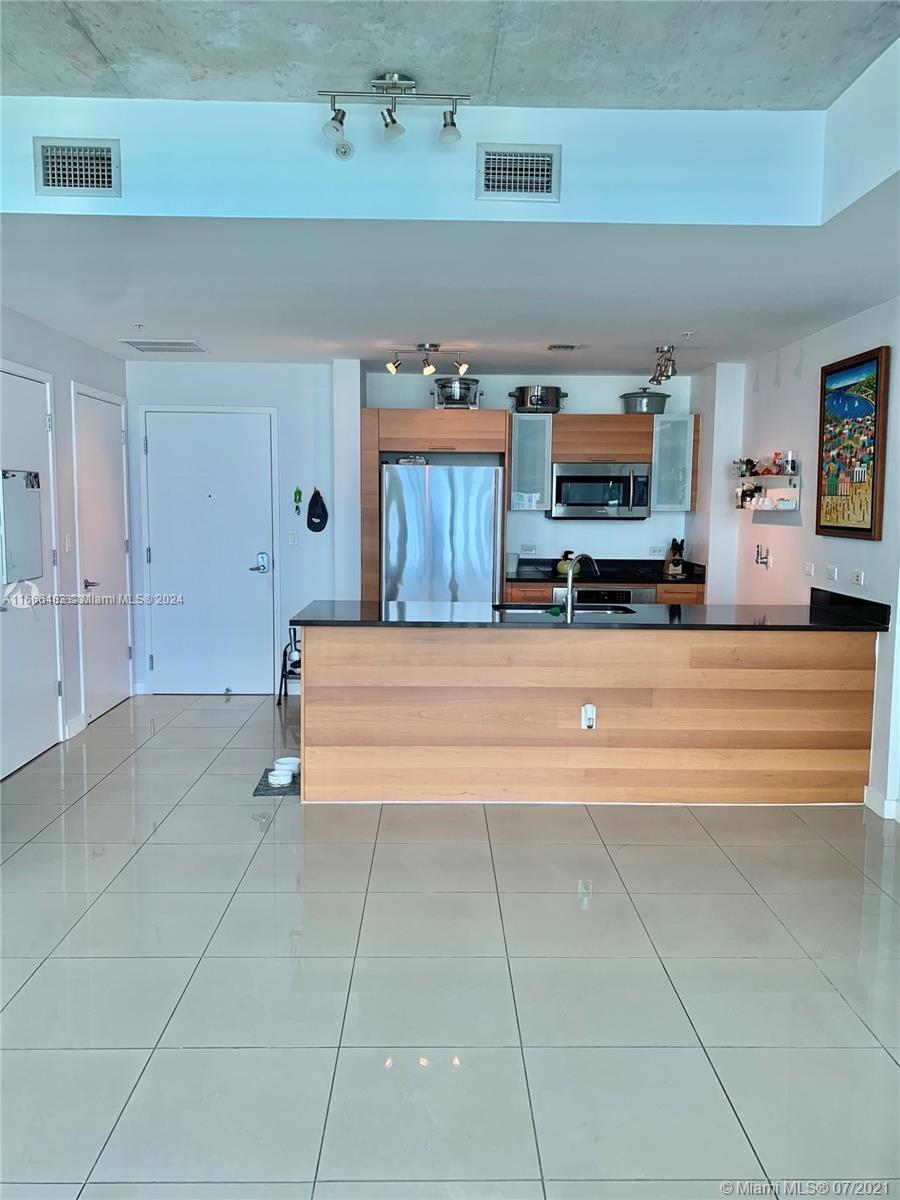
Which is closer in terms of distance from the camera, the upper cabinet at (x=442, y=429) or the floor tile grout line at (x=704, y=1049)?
the floor tile grout line at (x=704, y=1049)

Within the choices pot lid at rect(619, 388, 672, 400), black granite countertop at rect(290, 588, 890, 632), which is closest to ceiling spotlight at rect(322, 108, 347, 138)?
black granite countertop at rect(290, 588, 890, 632)

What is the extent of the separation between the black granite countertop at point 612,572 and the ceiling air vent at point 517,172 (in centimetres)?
319

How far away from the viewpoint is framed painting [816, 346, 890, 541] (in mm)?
3602

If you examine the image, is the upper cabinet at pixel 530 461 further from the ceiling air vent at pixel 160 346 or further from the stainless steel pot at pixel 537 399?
the ceiling air vent at pixel 160 346

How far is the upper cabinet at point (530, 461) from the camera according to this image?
A: 5.73m

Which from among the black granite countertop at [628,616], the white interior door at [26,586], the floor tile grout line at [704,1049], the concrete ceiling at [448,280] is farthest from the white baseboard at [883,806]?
the white interior door at [26,586]

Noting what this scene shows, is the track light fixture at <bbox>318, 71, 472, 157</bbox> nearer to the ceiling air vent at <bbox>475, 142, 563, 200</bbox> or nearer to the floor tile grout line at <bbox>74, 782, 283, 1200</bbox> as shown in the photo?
the ceiling air vent at <bbox>475, 142, 563, 200</bbox>

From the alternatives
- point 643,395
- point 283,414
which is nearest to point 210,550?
point 283,414

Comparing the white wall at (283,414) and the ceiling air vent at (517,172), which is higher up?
the ceiling air vent at (517,172)

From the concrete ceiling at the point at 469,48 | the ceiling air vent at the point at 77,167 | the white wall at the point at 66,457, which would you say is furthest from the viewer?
the white wall at the point at 66,457

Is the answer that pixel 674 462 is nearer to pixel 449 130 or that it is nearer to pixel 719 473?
pixel 719 473

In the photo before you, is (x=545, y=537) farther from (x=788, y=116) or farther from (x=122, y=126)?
(x=122, y=126)

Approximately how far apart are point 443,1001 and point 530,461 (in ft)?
13.8

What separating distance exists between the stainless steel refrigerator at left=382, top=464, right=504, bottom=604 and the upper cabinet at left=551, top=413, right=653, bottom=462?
60 centimetres
